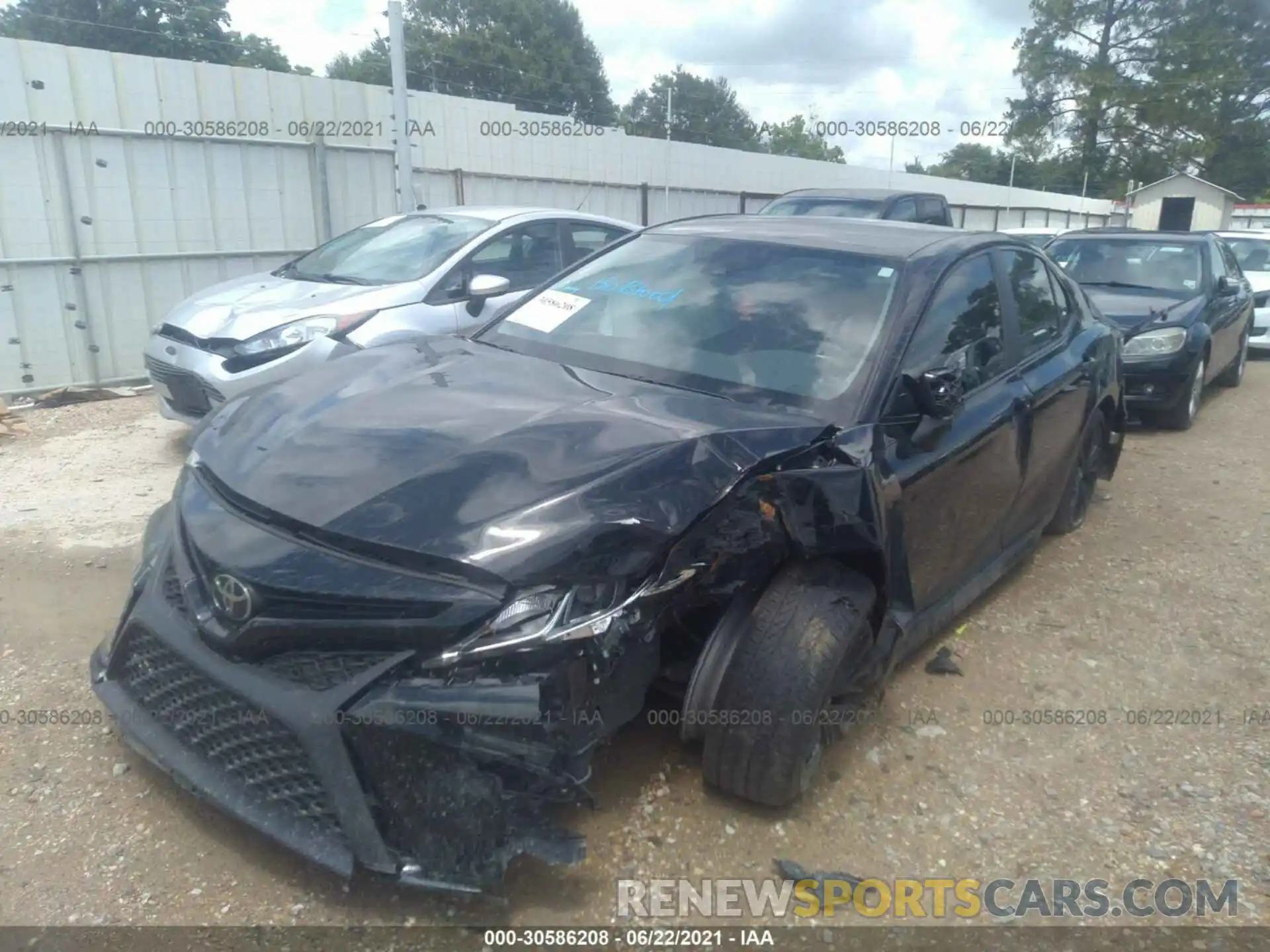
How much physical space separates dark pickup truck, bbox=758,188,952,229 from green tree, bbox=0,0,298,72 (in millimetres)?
29929

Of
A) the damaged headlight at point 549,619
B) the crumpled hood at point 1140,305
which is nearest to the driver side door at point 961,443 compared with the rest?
the damaged headlight at point 549,619

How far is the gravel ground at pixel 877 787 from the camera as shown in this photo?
2490 millimetres

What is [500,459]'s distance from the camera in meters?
2.53

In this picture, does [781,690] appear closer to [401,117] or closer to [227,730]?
[227,730]

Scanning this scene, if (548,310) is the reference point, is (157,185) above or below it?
above

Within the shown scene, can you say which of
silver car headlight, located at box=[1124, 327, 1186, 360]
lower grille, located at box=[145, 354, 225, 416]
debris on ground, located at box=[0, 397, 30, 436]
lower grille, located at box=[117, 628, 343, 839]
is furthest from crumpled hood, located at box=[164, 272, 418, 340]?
silver car headlight, located at box=[1124, 327, 1186, 360]

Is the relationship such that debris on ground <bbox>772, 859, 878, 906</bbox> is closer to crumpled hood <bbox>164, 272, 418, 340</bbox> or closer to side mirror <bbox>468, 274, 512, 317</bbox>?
side mirror <bbox>468, 274, 512, 317</bbox>

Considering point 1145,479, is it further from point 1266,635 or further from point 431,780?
point 431,780

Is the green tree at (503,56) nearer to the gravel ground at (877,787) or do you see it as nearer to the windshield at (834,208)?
the windshield at (834,208)

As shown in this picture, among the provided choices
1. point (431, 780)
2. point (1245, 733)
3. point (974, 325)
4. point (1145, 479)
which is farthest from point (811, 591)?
point (1145, 479)

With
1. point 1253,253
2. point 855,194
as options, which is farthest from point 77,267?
point 1253,253

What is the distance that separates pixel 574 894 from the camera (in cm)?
252

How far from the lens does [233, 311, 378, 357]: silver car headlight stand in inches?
219

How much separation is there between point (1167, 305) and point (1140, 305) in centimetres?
21
